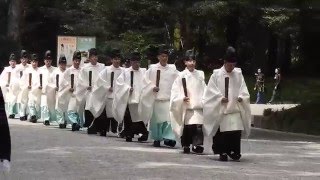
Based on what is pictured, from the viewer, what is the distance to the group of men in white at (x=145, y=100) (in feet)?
40.0

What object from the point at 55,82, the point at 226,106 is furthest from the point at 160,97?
the point at 55,82

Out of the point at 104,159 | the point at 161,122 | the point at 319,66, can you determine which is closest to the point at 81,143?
the point at 161,122

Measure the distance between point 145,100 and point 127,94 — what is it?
122cm

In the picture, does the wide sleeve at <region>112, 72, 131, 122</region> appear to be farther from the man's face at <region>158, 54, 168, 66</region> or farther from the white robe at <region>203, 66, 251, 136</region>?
the white robe at <region>203, 66, 251, 136</region>

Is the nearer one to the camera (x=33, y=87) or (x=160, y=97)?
(x=160, y=97)

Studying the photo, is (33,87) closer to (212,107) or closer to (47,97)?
(47,97)

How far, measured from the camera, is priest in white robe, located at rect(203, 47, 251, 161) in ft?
39.7

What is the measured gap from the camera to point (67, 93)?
19.2m

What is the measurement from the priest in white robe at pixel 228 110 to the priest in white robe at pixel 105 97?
544 centimetres

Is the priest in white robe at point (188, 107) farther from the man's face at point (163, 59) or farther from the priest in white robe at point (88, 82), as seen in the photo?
the priest in white robe at point (88, 82)

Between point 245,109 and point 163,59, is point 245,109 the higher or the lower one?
the lower one

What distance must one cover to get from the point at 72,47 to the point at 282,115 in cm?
804

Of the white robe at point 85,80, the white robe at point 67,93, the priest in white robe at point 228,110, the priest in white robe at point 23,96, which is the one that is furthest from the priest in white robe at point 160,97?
the priest in white robe at point 23,96

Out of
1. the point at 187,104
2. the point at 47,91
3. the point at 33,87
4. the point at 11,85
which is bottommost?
the point at 187,104
